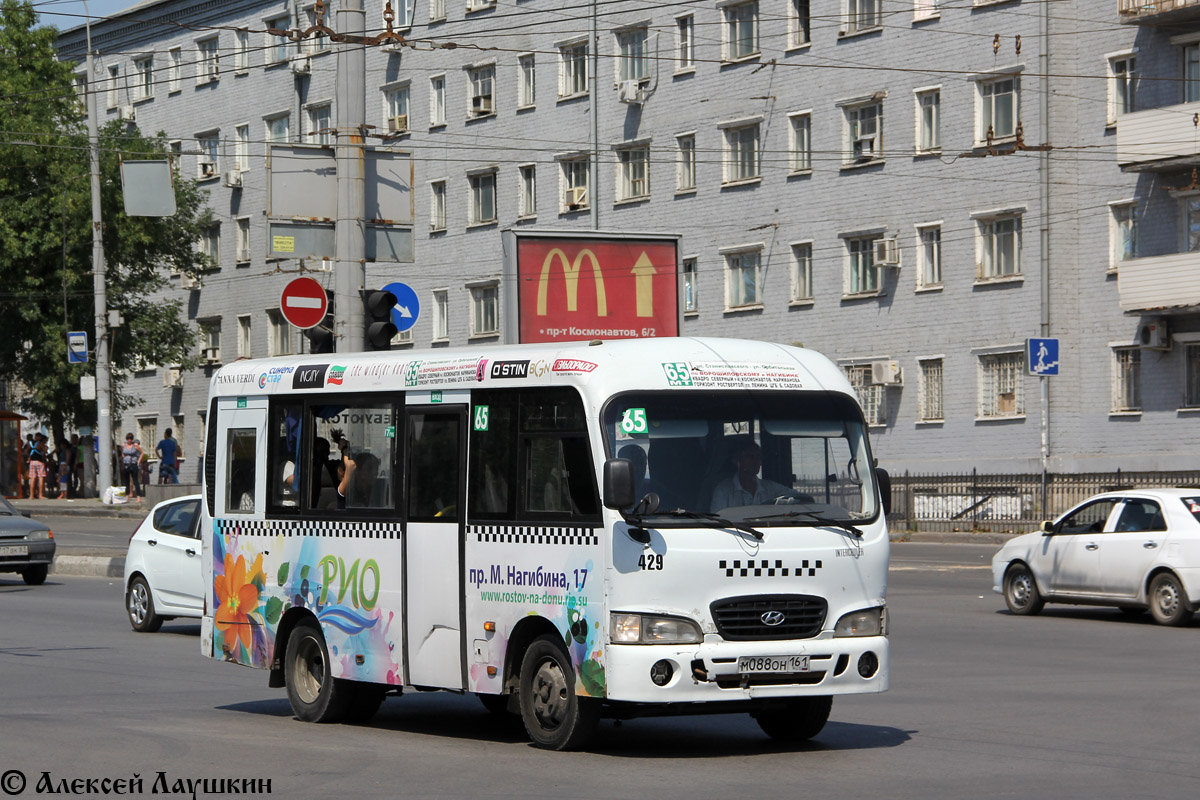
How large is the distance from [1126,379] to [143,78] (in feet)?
141

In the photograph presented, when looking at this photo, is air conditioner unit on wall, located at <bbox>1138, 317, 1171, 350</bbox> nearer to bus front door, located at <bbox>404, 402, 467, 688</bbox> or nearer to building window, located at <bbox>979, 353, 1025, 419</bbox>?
building window, located at <bbox>979, 353, 1025, 419</bbox>

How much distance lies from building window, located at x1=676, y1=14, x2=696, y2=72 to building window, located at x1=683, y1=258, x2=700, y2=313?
5291mm

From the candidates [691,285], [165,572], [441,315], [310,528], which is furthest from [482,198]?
[310,528]

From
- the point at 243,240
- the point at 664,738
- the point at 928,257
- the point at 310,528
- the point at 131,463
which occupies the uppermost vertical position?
the point at 243,240

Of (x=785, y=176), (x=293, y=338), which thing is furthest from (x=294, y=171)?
(x=293, y=338)

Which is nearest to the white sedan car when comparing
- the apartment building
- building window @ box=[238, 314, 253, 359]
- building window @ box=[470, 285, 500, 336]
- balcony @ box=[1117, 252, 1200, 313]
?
the apartment building

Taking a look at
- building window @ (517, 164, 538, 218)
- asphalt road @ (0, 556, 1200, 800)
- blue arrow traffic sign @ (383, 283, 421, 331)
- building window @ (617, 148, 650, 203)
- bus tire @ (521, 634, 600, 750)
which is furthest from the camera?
building window @ (517, 164, 538, 218)

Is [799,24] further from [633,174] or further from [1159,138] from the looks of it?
[1159,138]

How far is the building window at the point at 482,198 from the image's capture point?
58.2 m

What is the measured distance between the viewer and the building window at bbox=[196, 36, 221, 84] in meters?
67.2

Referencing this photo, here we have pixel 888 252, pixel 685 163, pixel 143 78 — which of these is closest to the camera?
pixel 888 252

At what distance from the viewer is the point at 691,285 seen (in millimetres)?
52469

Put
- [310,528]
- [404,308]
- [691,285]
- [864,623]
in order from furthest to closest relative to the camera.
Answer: [691,285]
[404,308]
[310,528]
[864,623]

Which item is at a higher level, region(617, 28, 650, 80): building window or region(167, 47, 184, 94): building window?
region(167, 47, 184, 94): building window
